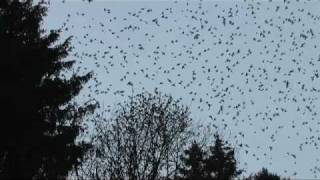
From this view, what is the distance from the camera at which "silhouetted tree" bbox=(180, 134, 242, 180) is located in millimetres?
49656

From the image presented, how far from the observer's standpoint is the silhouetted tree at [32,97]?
17328 millimetres

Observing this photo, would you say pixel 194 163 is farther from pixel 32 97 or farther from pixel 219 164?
pixel 32 97

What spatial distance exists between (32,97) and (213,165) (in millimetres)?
34501

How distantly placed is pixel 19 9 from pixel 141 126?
62.1 ft

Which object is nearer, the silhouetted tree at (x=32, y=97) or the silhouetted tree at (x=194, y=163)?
the silhouetted tree at (x=32, y=97)

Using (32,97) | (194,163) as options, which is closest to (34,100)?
(32,97)

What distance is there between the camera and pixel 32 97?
17594 millimetres

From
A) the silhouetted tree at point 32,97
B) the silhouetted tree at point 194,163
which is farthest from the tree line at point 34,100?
the silhouetted tree at point 194,163

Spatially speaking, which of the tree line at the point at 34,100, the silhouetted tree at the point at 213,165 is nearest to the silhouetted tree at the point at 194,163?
the silhouetted tree at the point at 213,165

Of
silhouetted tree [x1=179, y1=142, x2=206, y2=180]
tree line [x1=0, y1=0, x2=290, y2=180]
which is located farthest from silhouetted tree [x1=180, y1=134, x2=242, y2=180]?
tree line [x1=0, y1=0, x2=290, y2=180]

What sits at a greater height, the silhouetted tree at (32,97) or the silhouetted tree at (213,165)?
the silhouetted tree at (213,165)

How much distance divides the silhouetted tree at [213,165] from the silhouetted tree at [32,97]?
2948 centimetres

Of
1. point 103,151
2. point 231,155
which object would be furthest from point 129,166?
point 231,155

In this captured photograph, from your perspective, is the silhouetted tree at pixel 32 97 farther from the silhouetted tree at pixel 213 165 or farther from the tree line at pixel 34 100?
the silhouetted tree at pixel 213 165
